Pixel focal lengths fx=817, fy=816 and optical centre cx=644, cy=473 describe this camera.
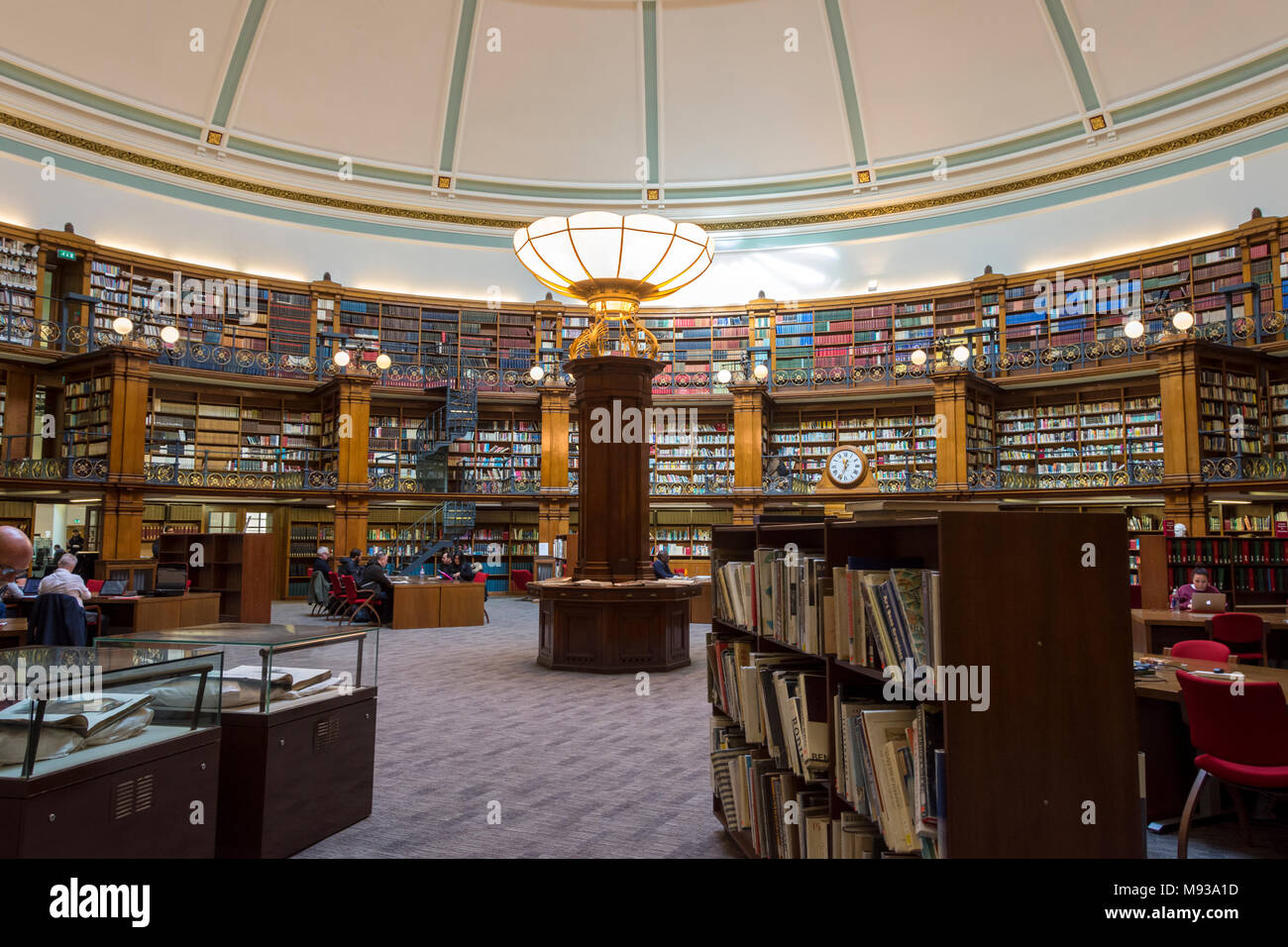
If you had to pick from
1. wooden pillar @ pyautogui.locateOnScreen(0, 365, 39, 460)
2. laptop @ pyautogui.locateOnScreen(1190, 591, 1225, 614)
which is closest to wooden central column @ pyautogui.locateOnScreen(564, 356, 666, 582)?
laptop @ pyautogui.locateOnScreen(1190, 591, 1225, 614)

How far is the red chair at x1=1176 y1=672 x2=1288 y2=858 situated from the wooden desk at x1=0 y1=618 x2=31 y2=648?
6.87 metres

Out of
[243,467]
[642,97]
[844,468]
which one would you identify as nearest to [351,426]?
[243,467]

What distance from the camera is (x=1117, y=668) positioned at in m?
1.88

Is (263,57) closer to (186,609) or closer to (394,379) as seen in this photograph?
(394,379)

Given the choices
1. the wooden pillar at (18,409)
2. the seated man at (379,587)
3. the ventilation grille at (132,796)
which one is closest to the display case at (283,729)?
the ventilation grille at (132,796)

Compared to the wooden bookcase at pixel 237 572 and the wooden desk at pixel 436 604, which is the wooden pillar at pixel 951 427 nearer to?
the wooden desk at pixel 436 604

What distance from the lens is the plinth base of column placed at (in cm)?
712

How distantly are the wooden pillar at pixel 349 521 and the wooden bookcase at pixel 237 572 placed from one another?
391cm

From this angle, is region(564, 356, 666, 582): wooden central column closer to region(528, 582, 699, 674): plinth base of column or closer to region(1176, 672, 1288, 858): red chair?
region(528, 582, 699, 674): plinth base of column

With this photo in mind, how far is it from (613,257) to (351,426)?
30.9 feet

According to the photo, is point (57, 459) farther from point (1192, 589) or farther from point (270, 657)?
point (1192, 589)

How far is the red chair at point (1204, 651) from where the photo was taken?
4262 mm

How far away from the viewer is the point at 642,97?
1719 centimetres
